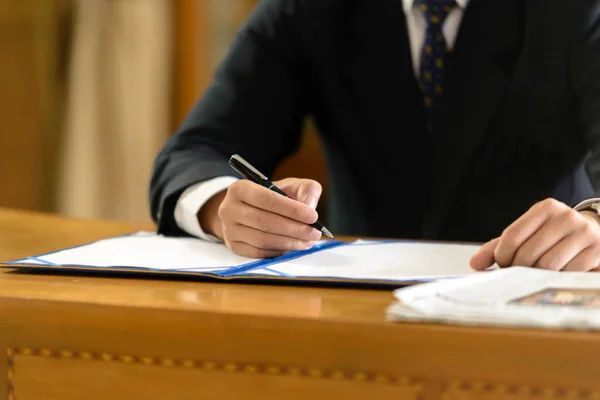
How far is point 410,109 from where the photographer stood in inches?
51.8

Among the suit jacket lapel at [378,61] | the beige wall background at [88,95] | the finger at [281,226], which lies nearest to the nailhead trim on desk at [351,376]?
the finger at [281,226]

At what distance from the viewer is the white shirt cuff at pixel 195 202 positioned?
39.2 inches

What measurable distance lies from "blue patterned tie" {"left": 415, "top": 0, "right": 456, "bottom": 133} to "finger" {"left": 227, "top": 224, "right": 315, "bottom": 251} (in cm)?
57

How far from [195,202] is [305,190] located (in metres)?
0.22

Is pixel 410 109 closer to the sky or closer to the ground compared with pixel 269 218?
closer to the sky

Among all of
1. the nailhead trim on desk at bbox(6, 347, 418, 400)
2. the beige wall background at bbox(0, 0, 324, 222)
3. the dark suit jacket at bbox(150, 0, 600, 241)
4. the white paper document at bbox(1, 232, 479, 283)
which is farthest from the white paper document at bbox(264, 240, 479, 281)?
the beige wall background at bbox(0, 0, 324, 222)

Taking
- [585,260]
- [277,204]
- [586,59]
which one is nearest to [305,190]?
[277,204]

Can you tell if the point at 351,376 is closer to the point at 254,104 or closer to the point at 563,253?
the point at 563,253

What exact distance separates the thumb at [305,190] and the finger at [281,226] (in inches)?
1.2

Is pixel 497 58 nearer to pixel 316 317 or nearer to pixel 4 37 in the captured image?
pixel 316 317

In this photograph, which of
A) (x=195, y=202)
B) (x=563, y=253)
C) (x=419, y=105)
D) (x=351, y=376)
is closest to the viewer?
(x=351, y=376)

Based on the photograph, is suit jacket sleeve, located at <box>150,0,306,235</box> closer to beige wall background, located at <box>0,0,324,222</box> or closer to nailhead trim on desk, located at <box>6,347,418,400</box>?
nailhead trim on desk, located at <box>6,347,418,400</box>

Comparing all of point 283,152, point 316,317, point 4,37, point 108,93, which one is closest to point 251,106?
point 283,152

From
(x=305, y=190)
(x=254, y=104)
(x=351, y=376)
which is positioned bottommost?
(x=351, y=376)
